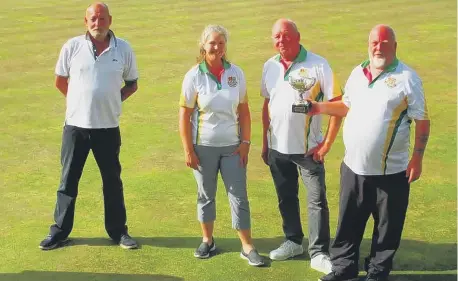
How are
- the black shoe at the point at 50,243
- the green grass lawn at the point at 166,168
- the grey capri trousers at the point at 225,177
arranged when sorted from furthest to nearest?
the black shoe at the point at 50,243 < the green grass lawn at the point at 166,168 < the grey capri trousers at the point at 225,177

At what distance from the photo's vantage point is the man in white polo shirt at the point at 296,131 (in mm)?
5738

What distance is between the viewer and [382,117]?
523cm

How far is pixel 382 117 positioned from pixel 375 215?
2.79ft

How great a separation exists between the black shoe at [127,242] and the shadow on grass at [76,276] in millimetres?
493

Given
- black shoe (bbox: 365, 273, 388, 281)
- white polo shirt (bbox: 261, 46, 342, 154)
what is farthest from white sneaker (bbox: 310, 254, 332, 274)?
white polo shirt (bbox: 261, 46, 342, 154)

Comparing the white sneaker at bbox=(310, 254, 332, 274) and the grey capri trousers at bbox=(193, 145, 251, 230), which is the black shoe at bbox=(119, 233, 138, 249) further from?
the white sneaker at bbox=(310, 254, 332, 274)

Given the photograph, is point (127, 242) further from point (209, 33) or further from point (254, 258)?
point (209, 33)

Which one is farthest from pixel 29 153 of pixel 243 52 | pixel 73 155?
pixel 243 52

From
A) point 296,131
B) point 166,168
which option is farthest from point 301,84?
point 166,168

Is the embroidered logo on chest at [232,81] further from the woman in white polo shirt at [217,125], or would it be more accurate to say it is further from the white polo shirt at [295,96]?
the white polo shirt at [295,96]

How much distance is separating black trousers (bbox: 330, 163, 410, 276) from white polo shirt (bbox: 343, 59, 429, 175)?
111 mm

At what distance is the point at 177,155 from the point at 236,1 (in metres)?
12.3

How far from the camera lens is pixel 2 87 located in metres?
11.8

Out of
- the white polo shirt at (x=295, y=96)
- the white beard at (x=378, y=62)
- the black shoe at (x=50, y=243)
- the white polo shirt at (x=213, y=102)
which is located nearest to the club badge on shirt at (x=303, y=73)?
the white polo shirt at (x=295, y=96)
